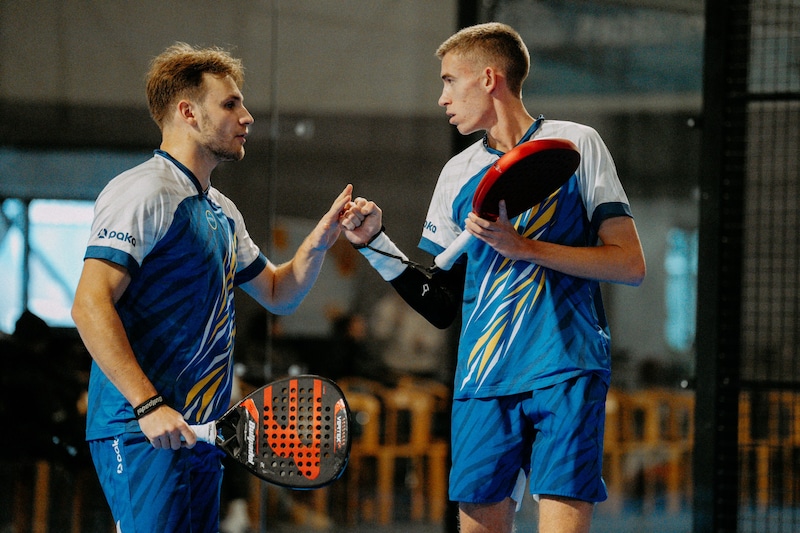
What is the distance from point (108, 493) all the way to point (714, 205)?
108 inches

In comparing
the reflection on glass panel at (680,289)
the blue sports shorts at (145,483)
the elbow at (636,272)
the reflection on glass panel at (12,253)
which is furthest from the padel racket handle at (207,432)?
the reflection on glass panel at (680,289)

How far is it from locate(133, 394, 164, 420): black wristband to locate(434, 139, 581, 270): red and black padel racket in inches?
36.1

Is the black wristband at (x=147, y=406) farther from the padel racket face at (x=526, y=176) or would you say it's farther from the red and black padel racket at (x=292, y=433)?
the padel racket face at (x=526, y=176)

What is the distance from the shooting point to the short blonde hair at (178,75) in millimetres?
2812

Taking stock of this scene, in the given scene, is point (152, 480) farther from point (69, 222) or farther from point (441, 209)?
point (69, 222)

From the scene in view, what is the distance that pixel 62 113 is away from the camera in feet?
15.4

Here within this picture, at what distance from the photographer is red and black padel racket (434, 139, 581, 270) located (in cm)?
242

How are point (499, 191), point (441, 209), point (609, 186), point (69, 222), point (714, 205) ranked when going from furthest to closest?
point (69, 222), point (714, 205), point (441, 209), point (609, 186), point (499, 191)

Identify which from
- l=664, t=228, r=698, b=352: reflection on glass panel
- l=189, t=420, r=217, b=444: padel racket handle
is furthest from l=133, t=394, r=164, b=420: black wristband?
l=664, t=228, r=698, b=352: reflection on glass panel

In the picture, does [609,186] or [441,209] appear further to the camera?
[441,209]

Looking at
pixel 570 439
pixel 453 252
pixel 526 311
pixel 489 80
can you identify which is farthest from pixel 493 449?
pixel 489 80

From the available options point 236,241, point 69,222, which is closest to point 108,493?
point 236,241

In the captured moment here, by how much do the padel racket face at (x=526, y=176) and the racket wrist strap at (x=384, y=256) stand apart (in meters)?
0.46

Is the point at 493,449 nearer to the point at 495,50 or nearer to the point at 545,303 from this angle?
the point at 545,303
